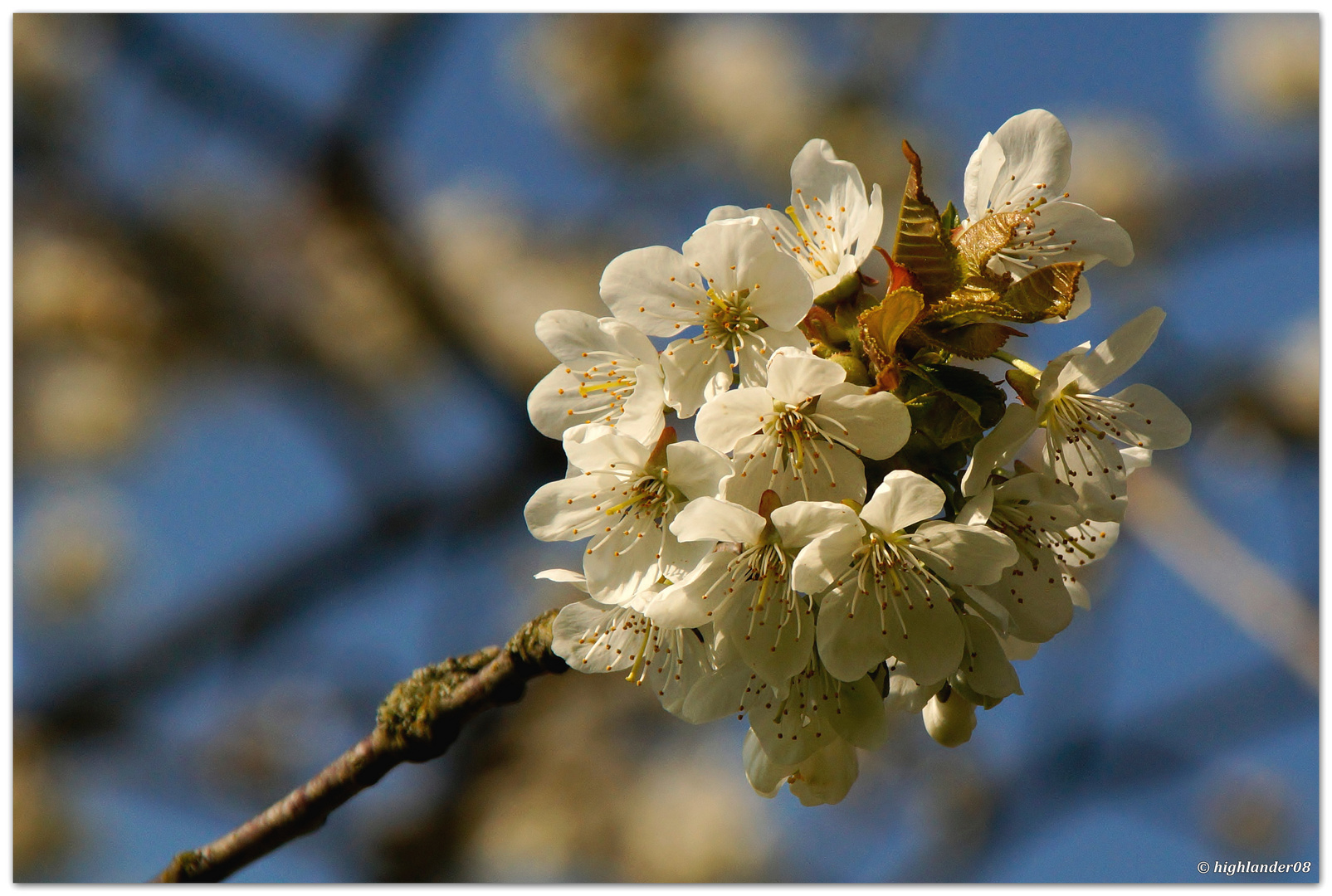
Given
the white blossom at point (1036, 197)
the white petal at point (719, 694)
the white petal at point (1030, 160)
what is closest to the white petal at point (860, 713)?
the white petal at point (719, 694)

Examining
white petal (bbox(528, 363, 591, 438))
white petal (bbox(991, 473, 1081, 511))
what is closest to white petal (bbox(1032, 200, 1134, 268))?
white petal (bbox(991, 473, 1081, 511))

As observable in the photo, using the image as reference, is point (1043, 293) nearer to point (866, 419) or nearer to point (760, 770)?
point (866, 419)

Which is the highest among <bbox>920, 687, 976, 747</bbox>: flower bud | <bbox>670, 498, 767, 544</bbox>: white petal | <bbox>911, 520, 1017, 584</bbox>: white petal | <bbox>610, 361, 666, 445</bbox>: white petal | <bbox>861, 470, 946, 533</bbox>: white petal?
<bbox>610, 361, 666, 445</bbox>: white petal

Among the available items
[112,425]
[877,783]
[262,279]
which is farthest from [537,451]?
[112,425]

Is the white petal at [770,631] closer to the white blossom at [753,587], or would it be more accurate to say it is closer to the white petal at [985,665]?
the white blossom at [753,587]

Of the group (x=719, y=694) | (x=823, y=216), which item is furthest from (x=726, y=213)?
(x=719, y=694)

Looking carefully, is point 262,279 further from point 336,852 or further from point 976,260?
point 976,260

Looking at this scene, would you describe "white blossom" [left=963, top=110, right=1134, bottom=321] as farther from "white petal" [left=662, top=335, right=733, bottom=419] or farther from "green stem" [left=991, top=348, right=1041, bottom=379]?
"white petal" [left=662, top=335, right=733, bottom=419]
